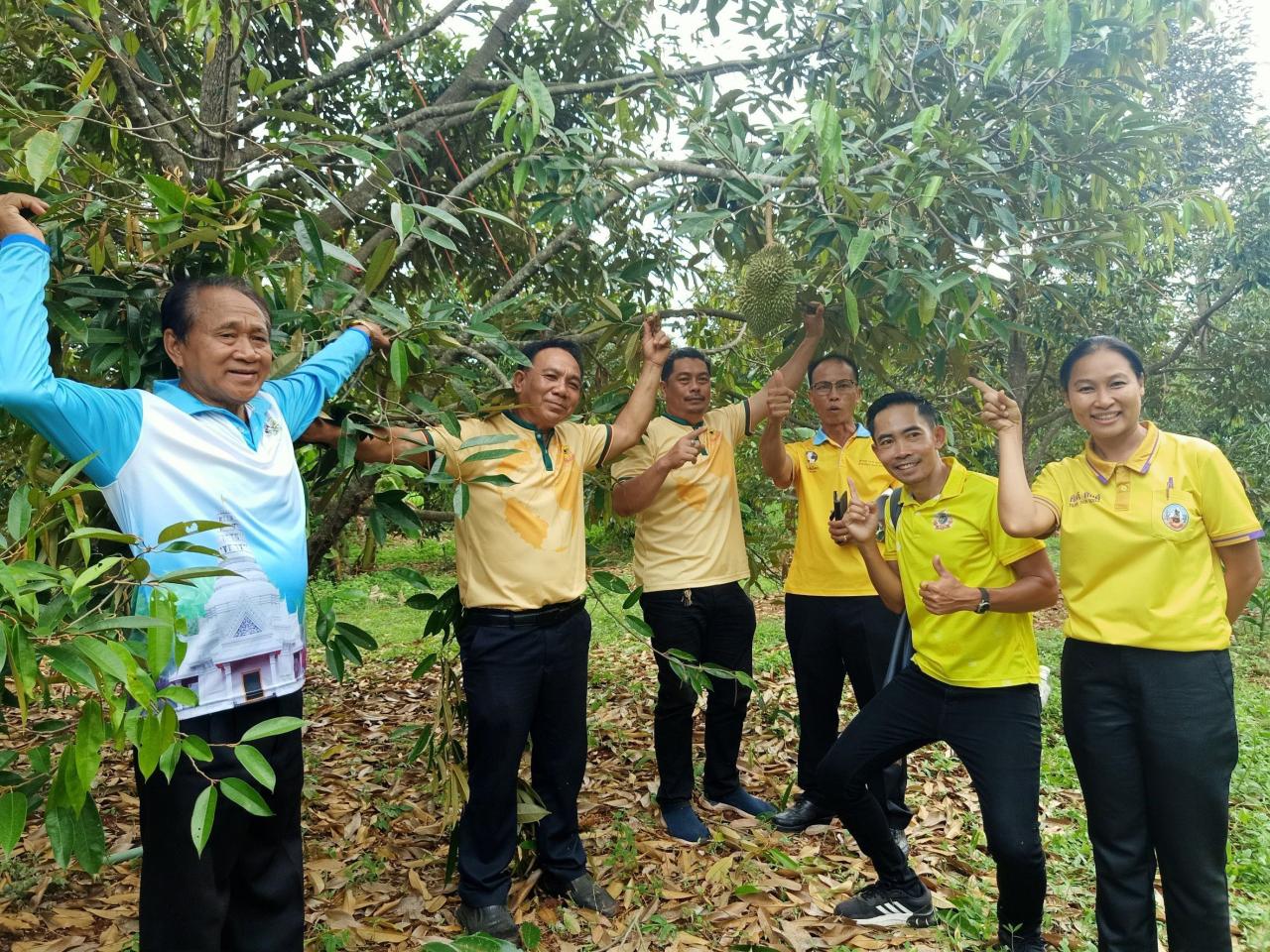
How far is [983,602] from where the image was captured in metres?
2.40

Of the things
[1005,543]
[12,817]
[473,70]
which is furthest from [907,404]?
[473,70]

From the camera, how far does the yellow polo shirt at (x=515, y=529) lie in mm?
2598

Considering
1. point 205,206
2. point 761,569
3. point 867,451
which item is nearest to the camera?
point 205,206

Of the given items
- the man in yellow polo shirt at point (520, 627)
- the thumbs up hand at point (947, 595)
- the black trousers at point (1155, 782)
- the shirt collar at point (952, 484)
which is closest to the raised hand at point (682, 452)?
the man in yellow polo shirt at point (520, 627)

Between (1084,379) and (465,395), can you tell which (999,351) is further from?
(465,395)

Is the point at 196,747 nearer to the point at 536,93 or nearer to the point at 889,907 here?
the point at 536,93

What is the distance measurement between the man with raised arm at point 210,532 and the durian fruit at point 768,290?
153 centimetres

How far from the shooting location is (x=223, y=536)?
183 centimetres

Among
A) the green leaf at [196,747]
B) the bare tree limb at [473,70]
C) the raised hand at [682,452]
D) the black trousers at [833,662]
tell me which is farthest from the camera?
the bare tree limb at [473,70]

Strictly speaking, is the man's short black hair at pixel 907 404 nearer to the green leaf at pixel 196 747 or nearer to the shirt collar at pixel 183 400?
the shirt collar at pixel 183 400

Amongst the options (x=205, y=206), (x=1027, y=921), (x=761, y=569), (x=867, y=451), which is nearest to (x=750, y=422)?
(x=867, y=451)

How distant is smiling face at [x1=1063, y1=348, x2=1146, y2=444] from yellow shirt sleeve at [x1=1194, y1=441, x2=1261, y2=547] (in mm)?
Answer: 182

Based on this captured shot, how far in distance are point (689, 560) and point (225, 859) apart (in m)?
1.82

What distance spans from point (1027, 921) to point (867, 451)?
5.50 ft
